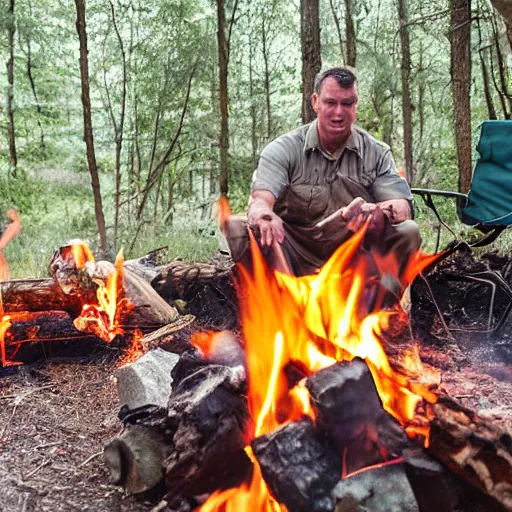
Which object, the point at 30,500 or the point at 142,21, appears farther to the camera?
the point at 142,21

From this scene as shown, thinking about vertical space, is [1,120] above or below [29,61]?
below

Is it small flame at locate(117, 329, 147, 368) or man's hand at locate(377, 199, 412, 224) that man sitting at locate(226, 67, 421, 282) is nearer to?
man's hand at locate(377, 199, 412, 224)

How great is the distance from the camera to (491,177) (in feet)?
15.1

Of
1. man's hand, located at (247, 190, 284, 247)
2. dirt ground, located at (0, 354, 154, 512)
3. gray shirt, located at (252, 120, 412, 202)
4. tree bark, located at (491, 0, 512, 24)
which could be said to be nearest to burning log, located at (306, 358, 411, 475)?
dirt ground, located at (0, 354, 154, 512)

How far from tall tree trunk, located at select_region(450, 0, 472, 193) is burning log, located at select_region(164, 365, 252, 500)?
16.9ft

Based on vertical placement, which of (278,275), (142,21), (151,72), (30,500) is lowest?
(30,500)

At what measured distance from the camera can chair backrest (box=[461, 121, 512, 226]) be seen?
14.7ft

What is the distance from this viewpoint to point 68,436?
2.49 m

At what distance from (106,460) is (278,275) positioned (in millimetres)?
1144

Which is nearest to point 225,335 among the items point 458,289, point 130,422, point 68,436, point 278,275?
point 278,275

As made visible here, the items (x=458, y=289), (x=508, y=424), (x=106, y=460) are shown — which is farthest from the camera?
(x=458, y=289)

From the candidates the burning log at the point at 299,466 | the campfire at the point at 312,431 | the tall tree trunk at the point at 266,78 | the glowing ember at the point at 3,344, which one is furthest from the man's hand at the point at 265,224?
the tall tree trunk at the point at 266,78

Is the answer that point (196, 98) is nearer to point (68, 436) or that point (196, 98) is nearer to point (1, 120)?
point (1, 120)

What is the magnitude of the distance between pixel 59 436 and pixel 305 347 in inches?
48.8
